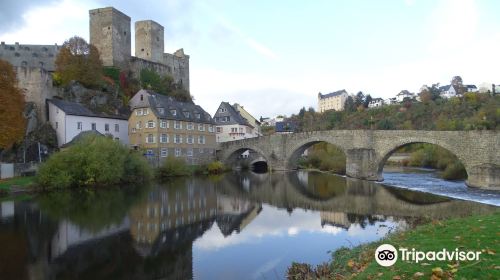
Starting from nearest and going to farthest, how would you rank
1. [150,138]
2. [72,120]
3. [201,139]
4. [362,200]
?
[362,200], [72,120], [150,138], [201,139]

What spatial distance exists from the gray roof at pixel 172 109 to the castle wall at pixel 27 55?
18.3 metres

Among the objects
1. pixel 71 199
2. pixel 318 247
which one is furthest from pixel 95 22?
pixel 318 247

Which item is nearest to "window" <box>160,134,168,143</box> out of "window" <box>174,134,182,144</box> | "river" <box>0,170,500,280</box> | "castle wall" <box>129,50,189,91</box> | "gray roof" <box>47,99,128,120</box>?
"window" <box>174,134,182,144</box>

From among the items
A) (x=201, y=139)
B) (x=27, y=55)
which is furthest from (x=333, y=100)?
(x=27, y=55)

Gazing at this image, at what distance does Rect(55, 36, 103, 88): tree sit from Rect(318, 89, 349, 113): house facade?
293ft

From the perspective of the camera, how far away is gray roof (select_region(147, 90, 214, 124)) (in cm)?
4500

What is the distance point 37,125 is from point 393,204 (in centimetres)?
3324

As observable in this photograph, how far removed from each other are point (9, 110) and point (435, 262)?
109ft

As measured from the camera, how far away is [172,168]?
40.5 meters

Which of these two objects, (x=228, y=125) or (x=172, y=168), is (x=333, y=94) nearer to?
Answer: (x=228, y=125)

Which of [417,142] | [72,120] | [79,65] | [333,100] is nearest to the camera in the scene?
[417,142]

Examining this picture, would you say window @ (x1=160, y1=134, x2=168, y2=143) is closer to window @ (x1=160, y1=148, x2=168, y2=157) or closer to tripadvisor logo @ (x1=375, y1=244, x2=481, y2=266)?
window @ (x1=160, y1=148, x2=168, y2=157)

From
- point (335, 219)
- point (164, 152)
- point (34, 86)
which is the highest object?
point (34, 86)

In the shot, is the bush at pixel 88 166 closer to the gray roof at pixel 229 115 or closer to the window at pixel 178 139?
the window at pixel 178 139
